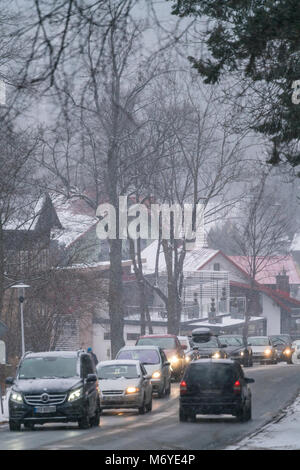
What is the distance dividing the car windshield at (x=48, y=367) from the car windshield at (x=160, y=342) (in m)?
21.0

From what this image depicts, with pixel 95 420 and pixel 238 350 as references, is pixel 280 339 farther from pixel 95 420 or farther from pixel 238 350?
pixel 95 420

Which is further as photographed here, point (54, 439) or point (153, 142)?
point (153, 142)

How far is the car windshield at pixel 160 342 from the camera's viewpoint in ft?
153

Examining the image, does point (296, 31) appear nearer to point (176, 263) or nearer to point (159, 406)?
point (159, 406)

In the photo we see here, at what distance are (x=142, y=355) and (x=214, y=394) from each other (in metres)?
11.9

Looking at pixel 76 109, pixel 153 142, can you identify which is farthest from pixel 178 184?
pixel 76 109

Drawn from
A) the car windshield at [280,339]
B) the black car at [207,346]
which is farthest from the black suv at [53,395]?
the car windshield at [280,339]

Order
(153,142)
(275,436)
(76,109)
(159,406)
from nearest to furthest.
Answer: (76,109), (275,436), (159,406), (153,142)

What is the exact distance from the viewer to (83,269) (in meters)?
48.4

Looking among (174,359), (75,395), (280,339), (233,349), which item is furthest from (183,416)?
(280,339)

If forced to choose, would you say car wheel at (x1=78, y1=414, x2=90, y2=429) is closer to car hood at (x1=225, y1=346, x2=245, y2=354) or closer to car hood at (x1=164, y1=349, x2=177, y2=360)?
car hood at (x1=164, y1=349, x2=177, y2=360)

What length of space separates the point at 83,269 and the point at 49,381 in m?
23.8

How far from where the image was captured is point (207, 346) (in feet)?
176

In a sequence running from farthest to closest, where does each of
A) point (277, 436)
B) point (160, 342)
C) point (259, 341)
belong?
point (259, 341)
point (160, 342)
point (277, 436)
